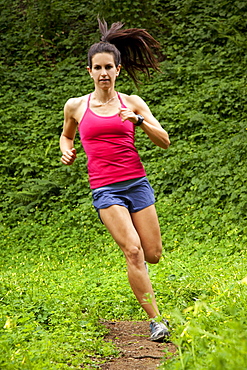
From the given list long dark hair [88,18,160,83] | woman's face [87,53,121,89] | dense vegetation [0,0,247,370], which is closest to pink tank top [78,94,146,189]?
woman's face [87,53,121,89]

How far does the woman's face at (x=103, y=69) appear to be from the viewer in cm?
478

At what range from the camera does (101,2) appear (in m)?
15.8

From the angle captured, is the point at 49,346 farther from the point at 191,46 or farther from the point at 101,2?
the point at 101,2

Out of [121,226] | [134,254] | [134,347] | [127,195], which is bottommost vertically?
[134,347]

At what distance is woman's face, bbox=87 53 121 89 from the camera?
4.78 meters

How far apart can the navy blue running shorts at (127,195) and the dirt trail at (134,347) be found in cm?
114

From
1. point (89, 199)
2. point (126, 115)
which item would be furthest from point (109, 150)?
point (89, 199)

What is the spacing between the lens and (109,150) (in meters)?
4.64

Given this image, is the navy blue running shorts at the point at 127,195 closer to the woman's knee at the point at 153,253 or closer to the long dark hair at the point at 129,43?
the woman's knee at the point at 153,253

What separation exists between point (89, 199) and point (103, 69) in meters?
6.16

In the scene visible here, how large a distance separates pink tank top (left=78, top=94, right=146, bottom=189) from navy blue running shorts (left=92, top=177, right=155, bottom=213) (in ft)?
0.18

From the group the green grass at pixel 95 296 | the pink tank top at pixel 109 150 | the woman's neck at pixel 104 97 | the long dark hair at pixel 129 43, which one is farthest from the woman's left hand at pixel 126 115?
the green grass at pixel 95 296

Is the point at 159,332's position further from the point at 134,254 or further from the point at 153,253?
the point at 153,253

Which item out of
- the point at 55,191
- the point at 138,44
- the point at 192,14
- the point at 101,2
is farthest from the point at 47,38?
the point at 138,44
